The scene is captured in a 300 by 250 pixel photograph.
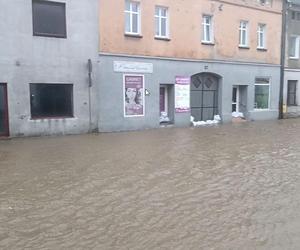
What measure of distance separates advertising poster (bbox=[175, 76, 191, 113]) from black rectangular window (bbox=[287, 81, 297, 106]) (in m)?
8.87

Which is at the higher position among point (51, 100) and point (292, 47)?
point (292, 47)

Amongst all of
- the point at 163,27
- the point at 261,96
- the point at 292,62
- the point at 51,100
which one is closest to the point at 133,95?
the point at 163,27

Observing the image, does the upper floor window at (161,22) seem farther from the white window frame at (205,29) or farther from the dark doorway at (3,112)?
the dark doorway at (3,112)

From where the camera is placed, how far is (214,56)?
883 inches

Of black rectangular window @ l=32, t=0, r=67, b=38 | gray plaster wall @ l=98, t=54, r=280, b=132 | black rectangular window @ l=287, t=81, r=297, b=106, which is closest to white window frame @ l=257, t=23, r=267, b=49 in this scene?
gray plaster wall @ l=98, t=54, r=280, b=132

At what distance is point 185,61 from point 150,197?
566 inches

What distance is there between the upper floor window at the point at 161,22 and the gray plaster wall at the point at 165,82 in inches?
46.9

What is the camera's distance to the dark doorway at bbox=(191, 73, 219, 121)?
2205cm

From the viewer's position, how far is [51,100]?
55.8 ft

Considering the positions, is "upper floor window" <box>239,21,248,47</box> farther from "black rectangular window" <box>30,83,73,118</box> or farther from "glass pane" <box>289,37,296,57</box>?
"black rectangular window" <box>30,83,73,118</box>

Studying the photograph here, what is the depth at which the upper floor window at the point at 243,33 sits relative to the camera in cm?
2397

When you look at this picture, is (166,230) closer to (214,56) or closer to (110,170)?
(110,170)

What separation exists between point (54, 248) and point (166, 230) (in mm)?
1453

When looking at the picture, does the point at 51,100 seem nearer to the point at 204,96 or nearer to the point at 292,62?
the point at 204,96
